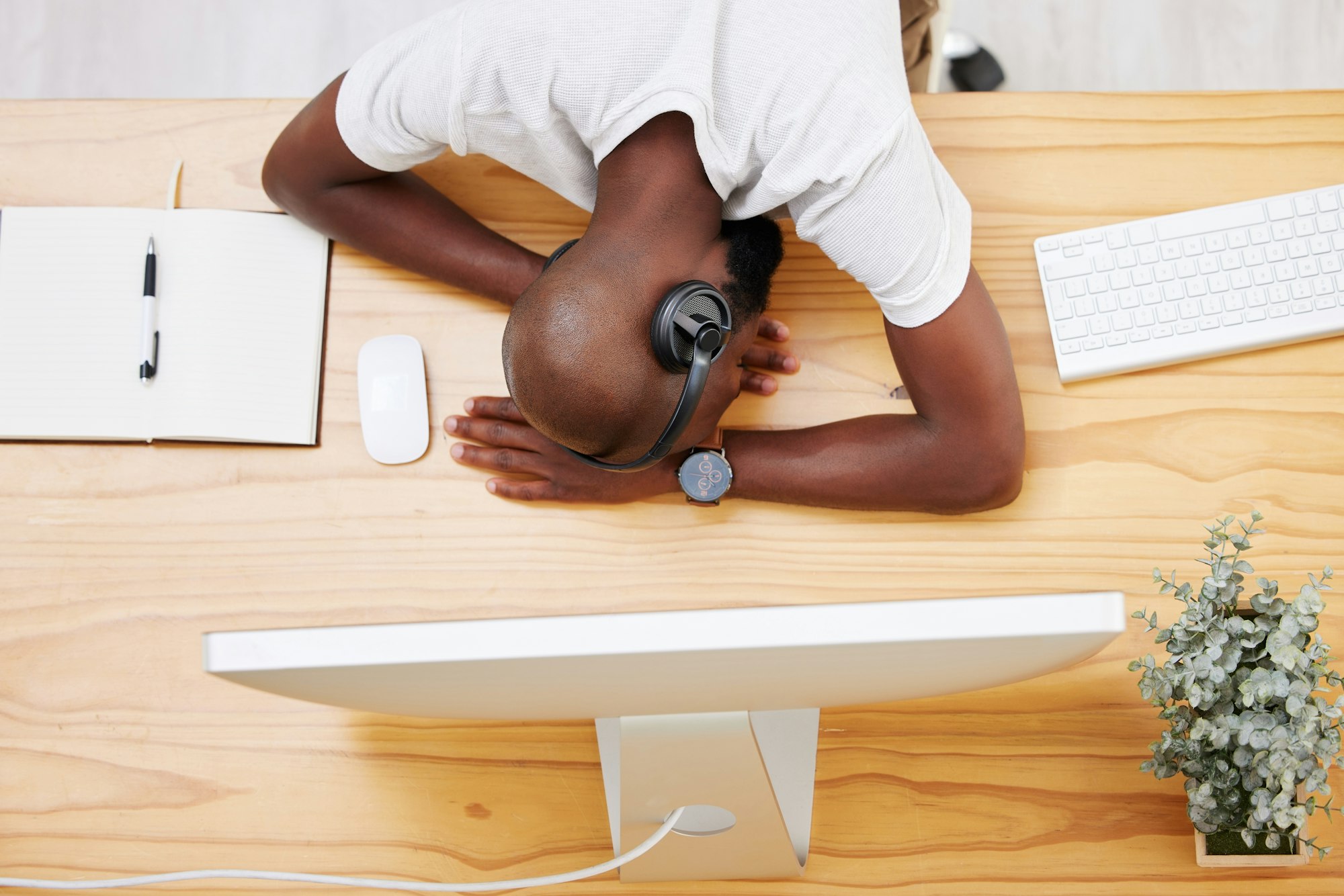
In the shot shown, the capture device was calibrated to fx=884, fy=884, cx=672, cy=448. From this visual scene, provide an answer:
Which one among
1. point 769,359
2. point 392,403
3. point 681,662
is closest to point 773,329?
point 769,359

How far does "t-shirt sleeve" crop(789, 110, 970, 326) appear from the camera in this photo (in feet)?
2.17

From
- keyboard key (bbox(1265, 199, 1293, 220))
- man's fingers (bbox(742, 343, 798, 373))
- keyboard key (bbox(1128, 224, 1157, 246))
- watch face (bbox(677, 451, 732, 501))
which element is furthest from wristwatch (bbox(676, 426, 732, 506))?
keyboard key (bbox(1265, 199, 1293, 220))

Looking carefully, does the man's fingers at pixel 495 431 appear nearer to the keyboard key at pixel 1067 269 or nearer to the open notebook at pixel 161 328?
the open notebook at pixel 161 328

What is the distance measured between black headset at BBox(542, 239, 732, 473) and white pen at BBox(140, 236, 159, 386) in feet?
1.62

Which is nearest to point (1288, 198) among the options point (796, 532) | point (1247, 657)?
point (1247, 657)

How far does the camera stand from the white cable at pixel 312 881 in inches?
28.3

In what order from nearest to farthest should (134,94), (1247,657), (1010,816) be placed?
1. (1247,657)
2. (1010,816)
3. (134,94)

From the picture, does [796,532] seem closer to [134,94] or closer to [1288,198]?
[1288,198]

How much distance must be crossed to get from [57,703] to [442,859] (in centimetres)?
37

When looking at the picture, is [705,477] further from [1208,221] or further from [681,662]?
[1208,221]

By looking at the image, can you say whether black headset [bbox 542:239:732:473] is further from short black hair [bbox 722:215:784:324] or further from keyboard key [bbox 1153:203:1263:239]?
keyboard key [bbox 1153:203:1263:239]

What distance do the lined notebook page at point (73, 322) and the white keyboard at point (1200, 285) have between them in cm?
86

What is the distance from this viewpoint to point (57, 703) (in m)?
0.79

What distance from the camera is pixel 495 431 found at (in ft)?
2.71
